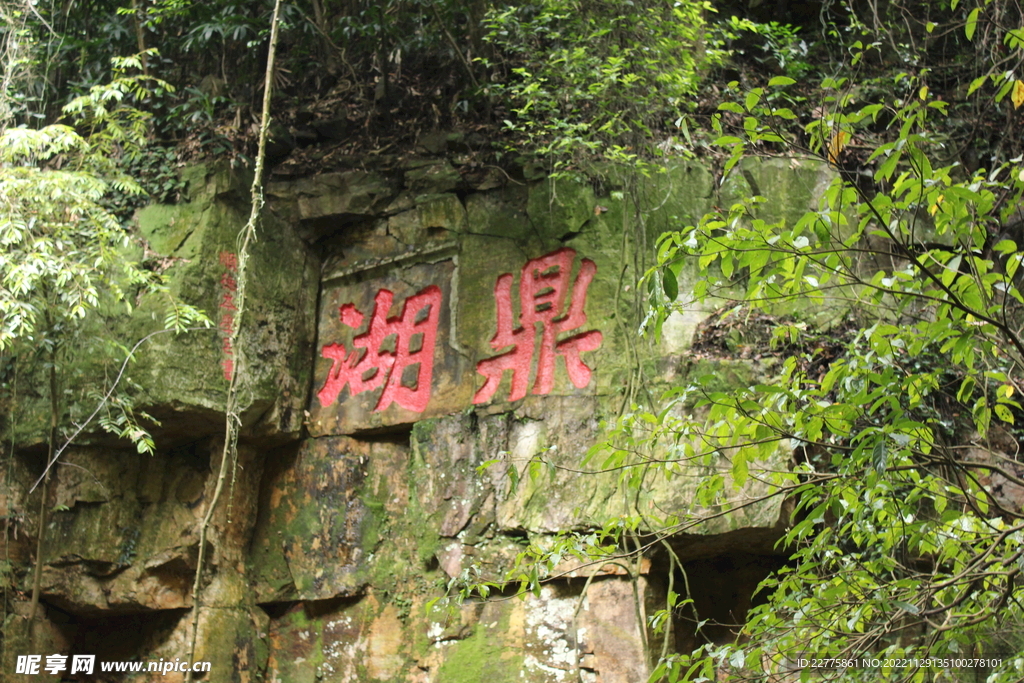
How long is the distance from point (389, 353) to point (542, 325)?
103 centimetres

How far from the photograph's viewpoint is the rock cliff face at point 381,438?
4301 millimetres

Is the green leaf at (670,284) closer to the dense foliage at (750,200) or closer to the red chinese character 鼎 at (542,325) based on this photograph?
the dense foliage at (750,200)

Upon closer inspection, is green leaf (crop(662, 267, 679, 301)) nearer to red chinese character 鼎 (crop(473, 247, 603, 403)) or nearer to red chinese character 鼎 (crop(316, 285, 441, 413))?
red chinese character 鼎 (crop(473, 247, 603, 403))

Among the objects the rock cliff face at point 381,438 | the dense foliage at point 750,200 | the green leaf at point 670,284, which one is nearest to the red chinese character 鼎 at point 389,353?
the rock cliff face at point 381,438

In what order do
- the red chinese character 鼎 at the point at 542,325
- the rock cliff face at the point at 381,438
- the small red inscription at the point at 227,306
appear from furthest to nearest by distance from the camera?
the small red inscription at the point at 227,306
the red chinese character 鼎 at the point at 542,325
the rock cliff face at the point at 381,438

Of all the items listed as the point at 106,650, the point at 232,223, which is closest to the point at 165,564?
the point at 106,650

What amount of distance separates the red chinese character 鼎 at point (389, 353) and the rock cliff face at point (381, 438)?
14 millimetres

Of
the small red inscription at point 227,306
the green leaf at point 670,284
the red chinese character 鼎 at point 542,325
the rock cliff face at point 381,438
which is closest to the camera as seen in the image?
the green leaf at point 670,284

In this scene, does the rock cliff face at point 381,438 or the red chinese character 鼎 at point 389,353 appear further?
the red chinese character 鼎 at point 389,353

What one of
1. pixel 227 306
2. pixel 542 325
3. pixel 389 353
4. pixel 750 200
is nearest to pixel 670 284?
A: pixel 750 200

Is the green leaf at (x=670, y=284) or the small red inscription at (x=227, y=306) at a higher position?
the small red inscription at (x=227, y=306)

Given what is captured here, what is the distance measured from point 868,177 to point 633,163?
149 centimetres

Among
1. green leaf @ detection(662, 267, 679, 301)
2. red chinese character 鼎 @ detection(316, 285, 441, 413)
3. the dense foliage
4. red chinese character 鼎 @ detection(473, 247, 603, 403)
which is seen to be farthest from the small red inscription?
green leaf @ detection(662, 267, 679, 301)

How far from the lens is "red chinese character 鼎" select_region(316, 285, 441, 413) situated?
16.5 ft
